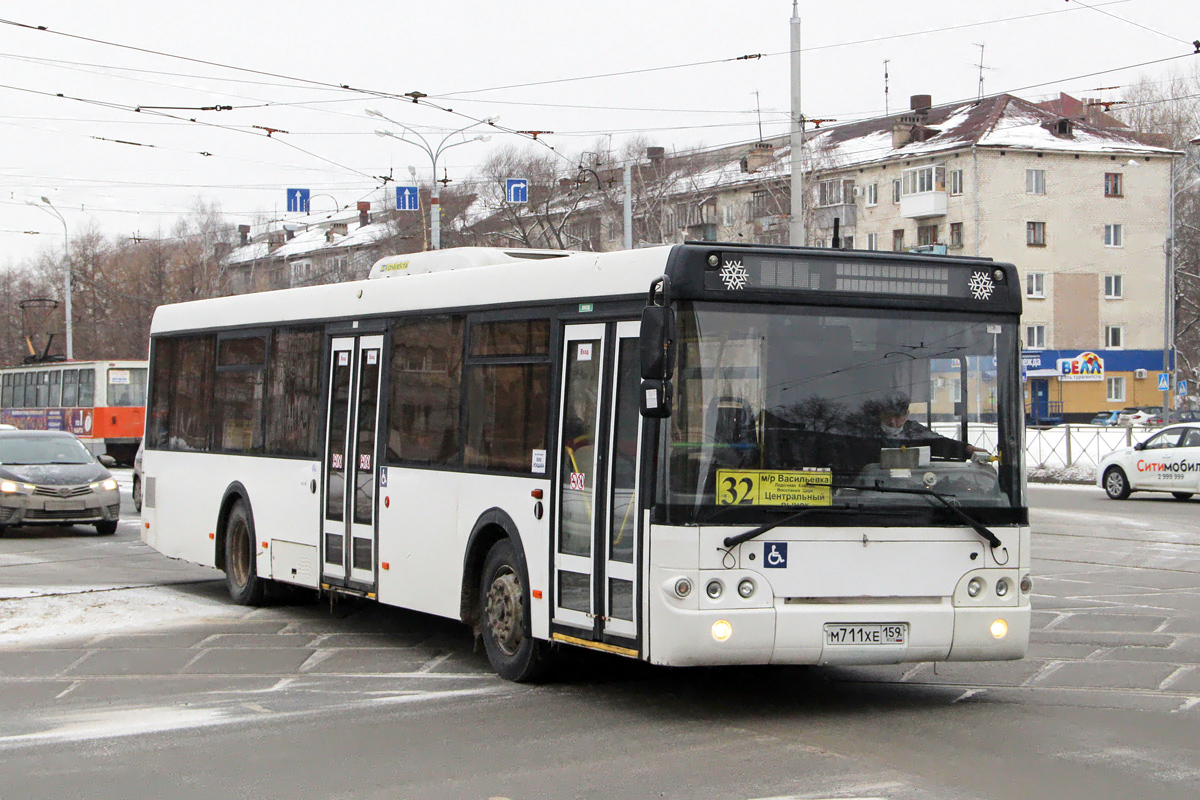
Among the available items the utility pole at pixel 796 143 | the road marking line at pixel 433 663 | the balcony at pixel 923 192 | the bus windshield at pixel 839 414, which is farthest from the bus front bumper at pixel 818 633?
the balcony at pixel 923 192

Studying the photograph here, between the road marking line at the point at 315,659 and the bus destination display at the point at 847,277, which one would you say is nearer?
the bus destination display at the point at 847,277

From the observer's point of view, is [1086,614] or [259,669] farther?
[1086,614]

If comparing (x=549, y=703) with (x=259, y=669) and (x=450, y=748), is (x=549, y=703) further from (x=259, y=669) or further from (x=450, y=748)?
(x=259, y=669)

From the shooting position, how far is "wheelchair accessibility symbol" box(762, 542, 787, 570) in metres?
7.70

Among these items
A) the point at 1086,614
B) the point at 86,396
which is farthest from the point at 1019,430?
the point at 86,396

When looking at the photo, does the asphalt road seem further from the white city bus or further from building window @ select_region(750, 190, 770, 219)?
building window @ select_region(750, 190, 770, 219)

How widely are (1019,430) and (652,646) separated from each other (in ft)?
7.66

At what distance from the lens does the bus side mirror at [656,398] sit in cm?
752

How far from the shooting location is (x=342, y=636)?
37.0ft

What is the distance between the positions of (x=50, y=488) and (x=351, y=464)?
36.0 feet

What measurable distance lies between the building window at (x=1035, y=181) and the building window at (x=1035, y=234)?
4.74 ft

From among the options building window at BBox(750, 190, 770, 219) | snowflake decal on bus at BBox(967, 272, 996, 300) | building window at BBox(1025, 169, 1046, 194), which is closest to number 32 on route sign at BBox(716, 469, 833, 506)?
snowflake decal on bus at BBox(967, 272, 996, 300)

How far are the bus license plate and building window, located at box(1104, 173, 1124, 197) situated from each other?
64.5m

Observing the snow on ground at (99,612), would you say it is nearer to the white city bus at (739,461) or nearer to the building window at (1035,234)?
the white city bus at (739,461)
